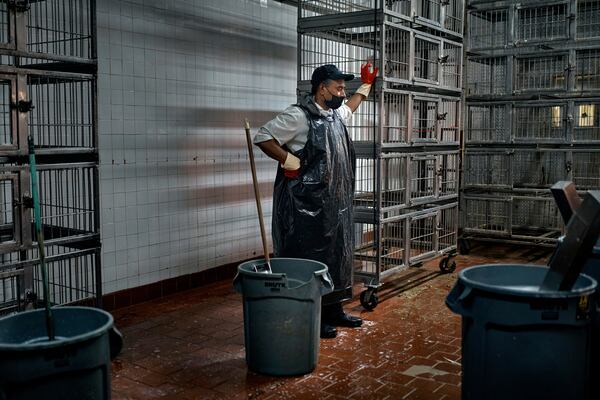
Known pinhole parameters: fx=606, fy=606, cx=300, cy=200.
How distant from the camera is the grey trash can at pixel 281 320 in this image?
3695mm

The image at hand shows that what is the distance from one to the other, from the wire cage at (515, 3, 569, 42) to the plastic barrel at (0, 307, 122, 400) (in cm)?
614

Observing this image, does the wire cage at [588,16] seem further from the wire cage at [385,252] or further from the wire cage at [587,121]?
the wire cage at [385,252]

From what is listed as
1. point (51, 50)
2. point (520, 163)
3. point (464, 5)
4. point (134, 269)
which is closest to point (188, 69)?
point (51, 50)

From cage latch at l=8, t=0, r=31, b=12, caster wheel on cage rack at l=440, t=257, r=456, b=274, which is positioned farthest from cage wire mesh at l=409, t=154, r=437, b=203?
cage latch at l=8, t=0, r=31, b=12

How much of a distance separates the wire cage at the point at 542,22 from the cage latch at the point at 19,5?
5.45 metres

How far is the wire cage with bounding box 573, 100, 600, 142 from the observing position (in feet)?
22.9

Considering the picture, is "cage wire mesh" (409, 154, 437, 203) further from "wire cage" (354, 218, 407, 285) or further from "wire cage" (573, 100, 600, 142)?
"wire cage" (573, 100, 600, 142)

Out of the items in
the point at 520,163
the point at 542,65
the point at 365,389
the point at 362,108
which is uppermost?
the point at 542,65

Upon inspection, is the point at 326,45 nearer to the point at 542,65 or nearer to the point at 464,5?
the point at 464,5

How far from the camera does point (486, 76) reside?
7660mm

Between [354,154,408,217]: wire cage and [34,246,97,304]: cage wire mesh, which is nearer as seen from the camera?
[34,246,97,304]: cage wire mesh

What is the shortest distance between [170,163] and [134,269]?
1.03m

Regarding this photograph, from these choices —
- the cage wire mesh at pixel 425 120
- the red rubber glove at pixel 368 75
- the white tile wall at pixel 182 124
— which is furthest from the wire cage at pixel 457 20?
the red rubber glove at pixel 368 75

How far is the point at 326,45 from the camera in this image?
640 cm
